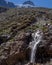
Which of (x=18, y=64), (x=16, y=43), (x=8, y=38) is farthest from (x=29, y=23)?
(x=18, y=64)

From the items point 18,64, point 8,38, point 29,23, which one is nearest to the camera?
point 18,64

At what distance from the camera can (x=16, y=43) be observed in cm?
3988

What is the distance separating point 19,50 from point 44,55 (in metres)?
3.79

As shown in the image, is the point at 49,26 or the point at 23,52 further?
the point at 49,26

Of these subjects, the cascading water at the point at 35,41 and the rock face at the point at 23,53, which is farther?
the cascading water at the point at 35,41

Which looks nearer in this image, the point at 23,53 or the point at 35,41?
the point at 23,53

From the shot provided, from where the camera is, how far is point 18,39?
40812 millimetres

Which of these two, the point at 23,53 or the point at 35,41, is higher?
the point at 35,41

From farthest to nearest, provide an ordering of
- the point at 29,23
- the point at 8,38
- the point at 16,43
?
the point at 29,23, the point at 8,38, the point at 16,43

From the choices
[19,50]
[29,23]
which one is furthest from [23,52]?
[29,23]

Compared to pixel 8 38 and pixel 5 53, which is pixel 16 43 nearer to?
pixel 5 53

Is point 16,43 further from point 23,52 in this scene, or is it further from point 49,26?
point 49,26

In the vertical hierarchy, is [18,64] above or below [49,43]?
below

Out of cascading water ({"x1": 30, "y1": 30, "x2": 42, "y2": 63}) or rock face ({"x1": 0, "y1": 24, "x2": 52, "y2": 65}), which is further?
cascading water ({"x1": 30, "y1": 30, "x2": 42, "y2": 63})
